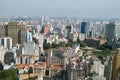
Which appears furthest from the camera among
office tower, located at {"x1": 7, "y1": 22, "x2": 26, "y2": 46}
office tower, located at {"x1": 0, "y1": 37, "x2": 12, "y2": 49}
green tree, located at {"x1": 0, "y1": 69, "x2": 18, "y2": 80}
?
office tower, located at {"x1": 7, "y1": 22, "x2": 26, "y2": 46}

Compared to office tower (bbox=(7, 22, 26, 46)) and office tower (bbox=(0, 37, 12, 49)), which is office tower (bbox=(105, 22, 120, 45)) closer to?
office tower (bbox=(7, 22, 26, 46))

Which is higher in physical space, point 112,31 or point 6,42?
point 112,31

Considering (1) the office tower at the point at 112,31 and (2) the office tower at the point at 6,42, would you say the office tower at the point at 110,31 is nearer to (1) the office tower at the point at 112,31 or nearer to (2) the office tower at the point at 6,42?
(1) the office tower at the point at 112,31

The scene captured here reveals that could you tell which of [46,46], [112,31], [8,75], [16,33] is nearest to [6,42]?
[16,33]

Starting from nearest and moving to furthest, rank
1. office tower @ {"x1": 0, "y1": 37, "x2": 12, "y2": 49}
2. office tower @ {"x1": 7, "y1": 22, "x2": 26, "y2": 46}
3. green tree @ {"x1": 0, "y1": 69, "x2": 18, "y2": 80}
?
1. green tree @ {"x1": 0, "y1": 69, "x2": 18, "y2": 80}
2. office tower @ {"x1": 0, "y1": 37, "x2": 12, "y2": 49}
3. office tower @ {"x1": 7, "y1": 22, "x2": 26, "y2": 46}

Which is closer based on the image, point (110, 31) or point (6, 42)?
point (6, 42)

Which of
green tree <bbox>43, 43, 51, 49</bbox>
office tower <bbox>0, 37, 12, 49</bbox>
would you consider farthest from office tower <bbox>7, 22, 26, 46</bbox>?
green tree <bbox>43, 43, 51, 49</bbox>

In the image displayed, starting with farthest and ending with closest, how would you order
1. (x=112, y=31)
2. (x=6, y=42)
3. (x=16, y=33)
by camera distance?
1. (x=112, y=31)
2. (x=16, y=33)
3. (x=6, y=42)

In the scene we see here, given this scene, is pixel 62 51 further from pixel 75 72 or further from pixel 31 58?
pixel 75 72

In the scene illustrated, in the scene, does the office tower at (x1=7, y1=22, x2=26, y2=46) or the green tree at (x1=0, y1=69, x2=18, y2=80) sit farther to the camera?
the office tower at (x1=7, y1=22, x2=26, y2=46)

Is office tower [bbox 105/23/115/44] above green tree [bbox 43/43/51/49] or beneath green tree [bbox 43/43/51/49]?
above

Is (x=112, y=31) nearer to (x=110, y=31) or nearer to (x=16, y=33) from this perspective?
(x=110, y=31)
